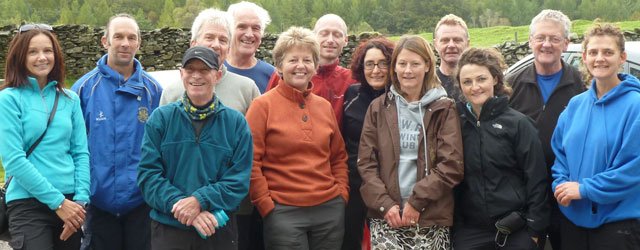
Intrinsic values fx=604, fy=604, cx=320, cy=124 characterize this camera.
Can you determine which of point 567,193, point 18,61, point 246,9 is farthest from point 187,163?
point 567,193

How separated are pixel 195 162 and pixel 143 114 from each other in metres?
0.78

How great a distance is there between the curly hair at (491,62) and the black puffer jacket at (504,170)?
0.54 feet

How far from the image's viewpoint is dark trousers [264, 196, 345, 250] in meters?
3.75

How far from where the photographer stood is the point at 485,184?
369 cm

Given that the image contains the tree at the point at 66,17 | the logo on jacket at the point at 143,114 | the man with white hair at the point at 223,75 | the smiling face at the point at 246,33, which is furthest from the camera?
the tree at the point at 66,17

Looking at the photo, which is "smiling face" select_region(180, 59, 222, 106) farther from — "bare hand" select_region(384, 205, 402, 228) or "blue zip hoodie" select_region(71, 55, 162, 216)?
"bare hand" select_region(384, 205, 402, 228)

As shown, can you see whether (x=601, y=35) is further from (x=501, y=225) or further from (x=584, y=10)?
(x=584, y=10)

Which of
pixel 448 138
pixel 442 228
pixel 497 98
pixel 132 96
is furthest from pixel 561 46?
pixel 132 96

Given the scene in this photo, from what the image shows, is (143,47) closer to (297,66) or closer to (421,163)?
(297,66)

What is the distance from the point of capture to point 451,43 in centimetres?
479

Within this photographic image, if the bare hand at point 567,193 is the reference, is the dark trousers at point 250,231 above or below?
below

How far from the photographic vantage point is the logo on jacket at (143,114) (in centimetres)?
400

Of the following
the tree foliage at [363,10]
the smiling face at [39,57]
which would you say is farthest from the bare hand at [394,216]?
the tree foliage at [363,10]

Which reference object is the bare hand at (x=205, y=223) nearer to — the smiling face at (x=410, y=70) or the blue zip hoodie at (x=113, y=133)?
the blue zip hoodie at (x=113, y=133)
